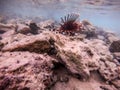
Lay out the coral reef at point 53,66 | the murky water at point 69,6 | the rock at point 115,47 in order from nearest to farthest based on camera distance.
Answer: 1. the coral reef at point 53,66
2. the rock at point 115,47
3. the murky water at point 69,6

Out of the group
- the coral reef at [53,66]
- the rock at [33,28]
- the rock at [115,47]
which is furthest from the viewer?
the rock at [33,28]

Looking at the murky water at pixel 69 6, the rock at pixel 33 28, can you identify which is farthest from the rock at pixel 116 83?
the murky water at pixel 69 6

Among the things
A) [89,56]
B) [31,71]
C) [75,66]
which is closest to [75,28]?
[89,56]

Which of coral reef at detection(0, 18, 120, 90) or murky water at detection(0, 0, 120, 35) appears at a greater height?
coral reef at detection(0, 18, 120, 90)

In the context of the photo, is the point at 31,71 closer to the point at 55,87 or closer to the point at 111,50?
the point at 55,87

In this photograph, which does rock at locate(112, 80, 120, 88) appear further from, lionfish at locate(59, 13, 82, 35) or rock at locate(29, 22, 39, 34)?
rock at locate(29, 22, 39, 34)

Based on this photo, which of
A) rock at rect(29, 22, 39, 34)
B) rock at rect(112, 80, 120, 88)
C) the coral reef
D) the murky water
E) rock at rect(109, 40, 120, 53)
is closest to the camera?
the coral reef

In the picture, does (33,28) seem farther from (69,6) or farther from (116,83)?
(69,6)

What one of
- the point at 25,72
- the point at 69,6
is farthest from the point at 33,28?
the point at 69,6

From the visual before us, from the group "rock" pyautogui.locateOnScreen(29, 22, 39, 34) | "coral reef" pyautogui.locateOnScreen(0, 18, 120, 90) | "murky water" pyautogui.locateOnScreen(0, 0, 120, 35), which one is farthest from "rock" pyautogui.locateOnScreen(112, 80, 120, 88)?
"murky water" pyautogui.locateOnScreen(0, 0, 120, 35)

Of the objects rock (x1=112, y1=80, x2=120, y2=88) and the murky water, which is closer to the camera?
rock (x1=112, y1=80, x2=120, y2=88)

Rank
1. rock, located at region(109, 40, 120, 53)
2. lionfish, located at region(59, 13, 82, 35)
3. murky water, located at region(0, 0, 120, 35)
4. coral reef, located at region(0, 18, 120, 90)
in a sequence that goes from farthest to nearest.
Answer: murky water, located at region(0, 0, 120, 35) → rock, located at region(109, 40, 120, 53) → lionfish, located at region(59, 13, 82, 35) → coral reef, located at region(0, 18, 120, 90)

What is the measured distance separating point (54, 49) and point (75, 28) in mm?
1378

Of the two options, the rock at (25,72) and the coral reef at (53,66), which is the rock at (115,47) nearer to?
the coral reef at (53,66)
